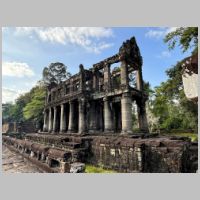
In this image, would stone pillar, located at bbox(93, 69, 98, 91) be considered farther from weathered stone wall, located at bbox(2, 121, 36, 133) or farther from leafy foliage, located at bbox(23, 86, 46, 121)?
weathered stone wall, located at bbox(2, 121, 36, 133)

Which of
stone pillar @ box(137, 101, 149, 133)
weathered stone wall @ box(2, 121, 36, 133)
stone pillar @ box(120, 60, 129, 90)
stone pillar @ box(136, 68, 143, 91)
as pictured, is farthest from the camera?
weathered stone wall @ box(2, 121, 36, 133)

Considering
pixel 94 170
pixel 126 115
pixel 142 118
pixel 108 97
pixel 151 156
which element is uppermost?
pixel 108 97

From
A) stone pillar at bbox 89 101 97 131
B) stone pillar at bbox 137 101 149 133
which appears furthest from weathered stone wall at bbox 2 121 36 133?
stone pillar at bbox 137 101 149 133

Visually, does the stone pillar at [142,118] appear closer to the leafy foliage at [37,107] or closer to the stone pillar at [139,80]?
the stone pillar at [139,80]

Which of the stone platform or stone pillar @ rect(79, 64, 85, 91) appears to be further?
stone pillar @ rect(79, 64, 85, 91)

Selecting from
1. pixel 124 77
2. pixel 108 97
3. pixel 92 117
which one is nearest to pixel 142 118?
pixel 108 97

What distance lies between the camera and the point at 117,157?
6758 millimetres

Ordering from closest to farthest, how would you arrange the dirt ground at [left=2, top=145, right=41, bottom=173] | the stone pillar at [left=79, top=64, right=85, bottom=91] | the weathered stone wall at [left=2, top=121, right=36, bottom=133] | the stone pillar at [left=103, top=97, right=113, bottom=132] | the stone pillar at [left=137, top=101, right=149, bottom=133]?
1. the dirt ground at [left=2, top=145, right=41, bottom=173]
2. the stone pillar at [left=103, top=97, right=113, bottom=132]
3. the stone pillar at [left=137, top=101, right=149, bottom=133]
4. the stone pillar at [left=79, top=64, right=85, bottom=91]
5. the weathered stone wall at [left=2, top=121, right=36, bottom=133]

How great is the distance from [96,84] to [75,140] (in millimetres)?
8454

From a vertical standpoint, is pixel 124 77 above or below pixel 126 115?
A: above

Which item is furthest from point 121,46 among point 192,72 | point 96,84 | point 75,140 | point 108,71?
point 192,72

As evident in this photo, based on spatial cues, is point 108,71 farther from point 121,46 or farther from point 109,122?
point 109,122

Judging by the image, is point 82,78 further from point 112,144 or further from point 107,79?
point 112,144

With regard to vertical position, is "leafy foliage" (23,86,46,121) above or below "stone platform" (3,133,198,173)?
above
